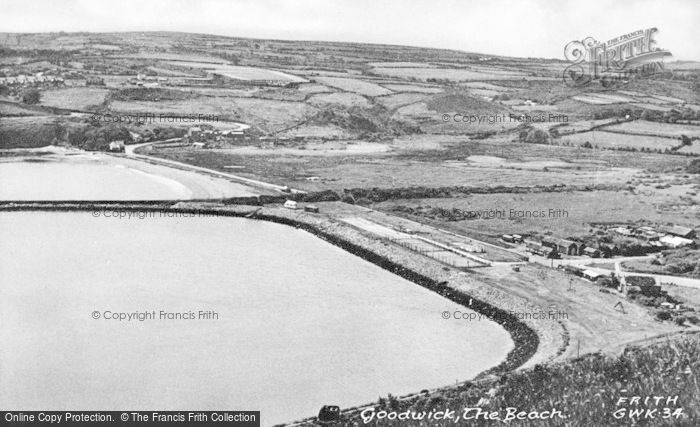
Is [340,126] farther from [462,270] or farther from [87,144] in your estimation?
[462,270]

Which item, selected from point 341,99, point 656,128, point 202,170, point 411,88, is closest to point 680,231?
point 202,170

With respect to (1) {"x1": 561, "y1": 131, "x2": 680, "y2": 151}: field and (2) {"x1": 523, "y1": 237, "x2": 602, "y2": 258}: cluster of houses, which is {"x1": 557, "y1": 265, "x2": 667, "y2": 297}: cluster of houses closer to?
(2) {"x1": 523, "y1": 237, "x2": 602, "y2": 258}: cluster of houses

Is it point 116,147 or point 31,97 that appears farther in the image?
point 31,97

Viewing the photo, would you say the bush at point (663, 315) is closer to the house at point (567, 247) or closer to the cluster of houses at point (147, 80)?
the house at point (567, 247)

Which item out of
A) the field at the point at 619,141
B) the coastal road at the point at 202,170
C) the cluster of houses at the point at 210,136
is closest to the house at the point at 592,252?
the coastal road at the point at 202,170

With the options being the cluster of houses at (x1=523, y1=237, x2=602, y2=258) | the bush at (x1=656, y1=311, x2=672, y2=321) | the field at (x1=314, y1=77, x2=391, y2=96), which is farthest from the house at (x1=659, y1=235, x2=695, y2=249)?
the field at (x1=314, y1=77, x2=391, y2=96)

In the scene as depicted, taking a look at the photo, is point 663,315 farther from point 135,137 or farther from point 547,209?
point 135,137
